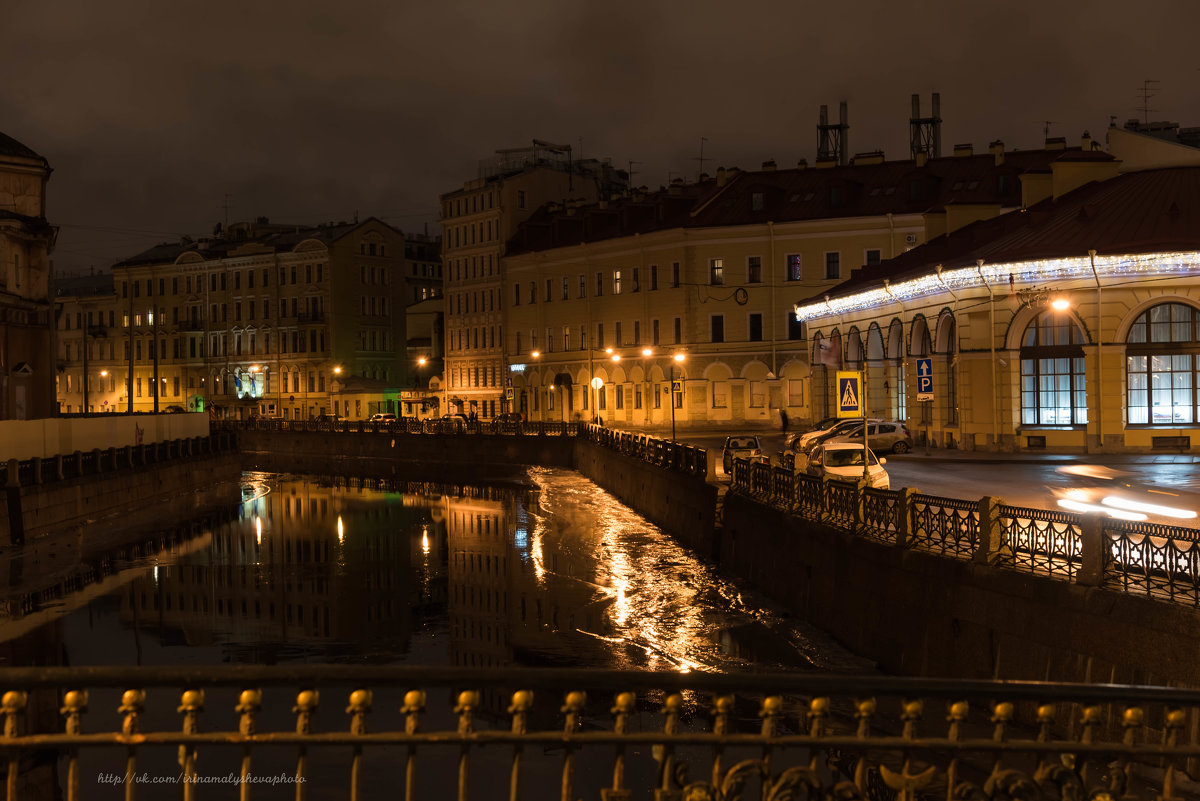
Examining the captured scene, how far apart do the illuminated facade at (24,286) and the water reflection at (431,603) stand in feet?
49.6

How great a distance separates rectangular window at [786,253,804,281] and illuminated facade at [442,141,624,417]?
83.6 feet

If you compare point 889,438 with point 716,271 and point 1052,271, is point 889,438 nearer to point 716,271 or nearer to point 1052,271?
point 1052,271

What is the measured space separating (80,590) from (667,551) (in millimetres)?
15027

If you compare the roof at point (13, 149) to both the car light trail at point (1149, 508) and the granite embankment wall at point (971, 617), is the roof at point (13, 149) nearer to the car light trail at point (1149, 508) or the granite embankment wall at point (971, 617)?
the granite embankment wall at point (971, 617)

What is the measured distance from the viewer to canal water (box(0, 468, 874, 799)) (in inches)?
757

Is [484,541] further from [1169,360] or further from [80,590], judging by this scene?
[1169,360]

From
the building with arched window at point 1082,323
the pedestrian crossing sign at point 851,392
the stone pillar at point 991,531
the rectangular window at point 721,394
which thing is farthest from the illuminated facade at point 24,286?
the stone pillar at point 991,531

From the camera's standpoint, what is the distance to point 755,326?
6744 centimetres

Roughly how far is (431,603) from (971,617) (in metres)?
14.1

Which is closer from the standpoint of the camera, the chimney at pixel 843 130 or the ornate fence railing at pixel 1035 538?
the ornate fence railing at pixel 1035 538

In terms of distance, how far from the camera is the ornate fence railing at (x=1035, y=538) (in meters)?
12.2

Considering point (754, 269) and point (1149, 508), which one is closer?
point (1149, 508)

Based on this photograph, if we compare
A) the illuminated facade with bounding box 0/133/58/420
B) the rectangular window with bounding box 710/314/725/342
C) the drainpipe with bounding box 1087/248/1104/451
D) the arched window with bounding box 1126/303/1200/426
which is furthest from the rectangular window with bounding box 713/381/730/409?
the illuminated facade with bounding box 0/133/58/420

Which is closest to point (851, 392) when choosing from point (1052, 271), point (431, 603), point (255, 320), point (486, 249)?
point (431, 603)
